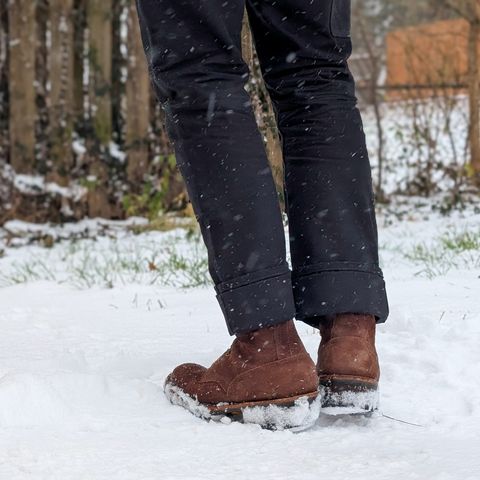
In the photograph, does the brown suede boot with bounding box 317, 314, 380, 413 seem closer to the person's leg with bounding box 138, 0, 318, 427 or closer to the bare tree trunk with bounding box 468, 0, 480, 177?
the person's leg with bounding box 138, 0, 318, 427

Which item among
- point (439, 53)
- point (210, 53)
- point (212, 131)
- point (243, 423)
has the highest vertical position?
point (439, 53)

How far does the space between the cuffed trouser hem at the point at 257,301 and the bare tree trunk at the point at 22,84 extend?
169 inches

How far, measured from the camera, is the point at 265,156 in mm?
1709

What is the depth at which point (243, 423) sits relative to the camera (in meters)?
1.69

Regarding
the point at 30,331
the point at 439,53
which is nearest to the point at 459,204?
the point at 439,53

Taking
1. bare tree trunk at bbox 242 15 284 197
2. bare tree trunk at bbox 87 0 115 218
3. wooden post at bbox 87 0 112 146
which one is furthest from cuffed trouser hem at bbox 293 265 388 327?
wooden post at bbox 87 0 112 146

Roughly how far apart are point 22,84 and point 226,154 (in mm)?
4340

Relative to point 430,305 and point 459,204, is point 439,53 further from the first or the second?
point 430,305

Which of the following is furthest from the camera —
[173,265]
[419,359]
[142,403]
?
[173,265]

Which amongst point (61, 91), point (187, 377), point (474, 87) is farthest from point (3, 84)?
point (187, 377)

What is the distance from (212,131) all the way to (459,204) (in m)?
4.93

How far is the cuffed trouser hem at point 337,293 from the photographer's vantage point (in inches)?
68.3

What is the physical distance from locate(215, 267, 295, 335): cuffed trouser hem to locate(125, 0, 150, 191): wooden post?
4347 millimetres

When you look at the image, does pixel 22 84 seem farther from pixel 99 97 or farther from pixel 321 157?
pixel 321 157
